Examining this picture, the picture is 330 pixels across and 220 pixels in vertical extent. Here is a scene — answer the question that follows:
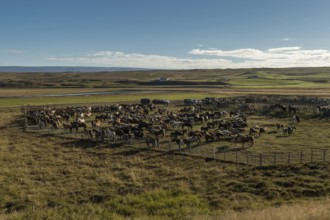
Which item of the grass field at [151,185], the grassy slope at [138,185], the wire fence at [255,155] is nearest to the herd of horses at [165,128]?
the wire fence at [255,155]

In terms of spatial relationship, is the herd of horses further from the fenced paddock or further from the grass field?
the grass field

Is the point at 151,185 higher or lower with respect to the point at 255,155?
lower

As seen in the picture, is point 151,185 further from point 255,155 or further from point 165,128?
point 165,128

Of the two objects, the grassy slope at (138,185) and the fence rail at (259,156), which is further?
the fence rail at (259,156)

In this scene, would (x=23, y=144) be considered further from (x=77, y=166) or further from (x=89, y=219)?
(x=89, y=219)

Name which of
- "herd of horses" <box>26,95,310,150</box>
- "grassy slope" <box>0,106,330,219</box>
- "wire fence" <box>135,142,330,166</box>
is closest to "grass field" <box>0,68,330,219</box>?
"grassy slope" <box>0,106,330,219</box>

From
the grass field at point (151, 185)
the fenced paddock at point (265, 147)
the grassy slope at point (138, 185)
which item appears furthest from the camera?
the fenced paddock at point (265, 147)

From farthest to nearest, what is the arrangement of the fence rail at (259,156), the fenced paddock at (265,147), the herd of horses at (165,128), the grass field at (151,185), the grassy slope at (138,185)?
1. the herd of horses at (165,128)
2. the fenced paddock at (265,147)
3. the fence rail at (259,156)
4. the grassy slope at (138,185)
5. the grass field at (151,185)

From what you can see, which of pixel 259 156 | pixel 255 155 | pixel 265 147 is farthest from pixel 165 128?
pixel 259 156

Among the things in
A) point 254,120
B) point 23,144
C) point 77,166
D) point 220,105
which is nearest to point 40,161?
point 77,166

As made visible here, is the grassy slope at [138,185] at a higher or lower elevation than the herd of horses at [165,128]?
lower

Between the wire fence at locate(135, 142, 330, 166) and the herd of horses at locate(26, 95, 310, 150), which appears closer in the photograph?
the wire fence at locate(135, 142, 330, 166)

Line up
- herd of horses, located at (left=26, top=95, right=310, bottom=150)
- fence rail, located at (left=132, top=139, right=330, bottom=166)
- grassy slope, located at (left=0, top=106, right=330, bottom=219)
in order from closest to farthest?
grassy slope, located at (left=0, top=106, right=330, bottom=219)
fence rail, located at (left=132, top=139, right=330, bottom=166)
herd of horses, located at (left=26, top=95, right=310, bottom=150)

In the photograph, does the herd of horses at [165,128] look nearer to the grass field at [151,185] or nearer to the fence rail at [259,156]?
the fence rail at [259,156]
